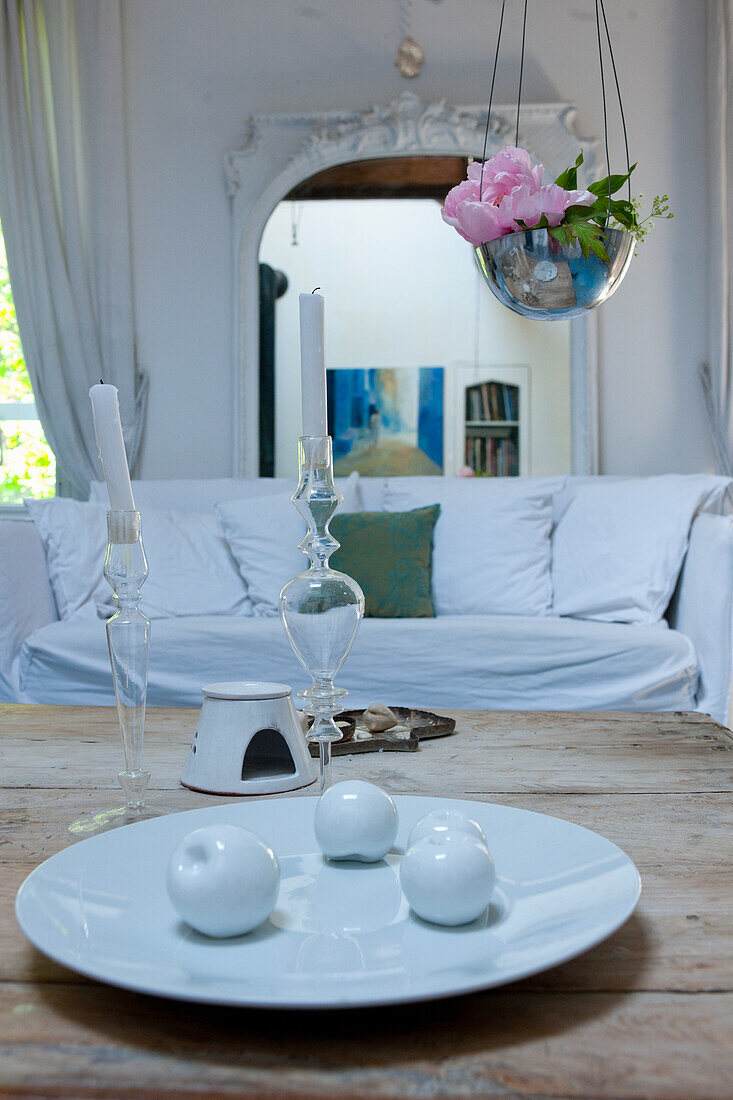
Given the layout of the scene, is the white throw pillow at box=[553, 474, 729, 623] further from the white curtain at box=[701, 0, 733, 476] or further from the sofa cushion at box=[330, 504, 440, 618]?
the white curtain at box=[701, 0, 733, 476]

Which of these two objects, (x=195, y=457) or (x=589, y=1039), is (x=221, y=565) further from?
(x=589, y=1039)

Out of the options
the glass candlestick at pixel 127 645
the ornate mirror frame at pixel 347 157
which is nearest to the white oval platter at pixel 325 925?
the glass candlestick at pixel 127 645

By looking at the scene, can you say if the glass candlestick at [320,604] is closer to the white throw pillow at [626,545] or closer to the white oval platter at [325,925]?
the white oval platter at [325,925]

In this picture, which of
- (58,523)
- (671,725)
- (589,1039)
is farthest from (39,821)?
(58,523)

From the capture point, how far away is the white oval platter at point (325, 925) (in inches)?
18.3

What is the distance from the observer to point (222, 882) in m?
0.51

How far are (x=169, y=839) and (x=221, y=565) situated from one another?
7.36ft

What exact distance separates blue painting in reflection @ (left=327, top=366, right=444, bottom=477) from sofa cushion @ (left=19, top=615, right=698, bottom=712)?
3.66 ft

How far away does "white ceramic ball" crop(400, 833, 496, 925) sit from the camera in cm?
53

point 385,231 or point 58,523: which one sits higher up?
point 385,231

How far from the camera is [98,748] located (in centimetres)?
111

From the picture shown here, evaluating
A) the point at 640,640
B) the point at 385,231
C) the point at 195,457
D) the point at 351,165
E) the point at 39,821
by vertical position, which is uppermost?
the point at 351,165

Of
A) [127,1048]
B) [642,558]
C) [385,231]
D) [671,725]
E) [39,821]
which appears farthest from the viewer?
[385,231]

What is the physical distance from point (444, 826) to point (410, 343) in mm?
3089
